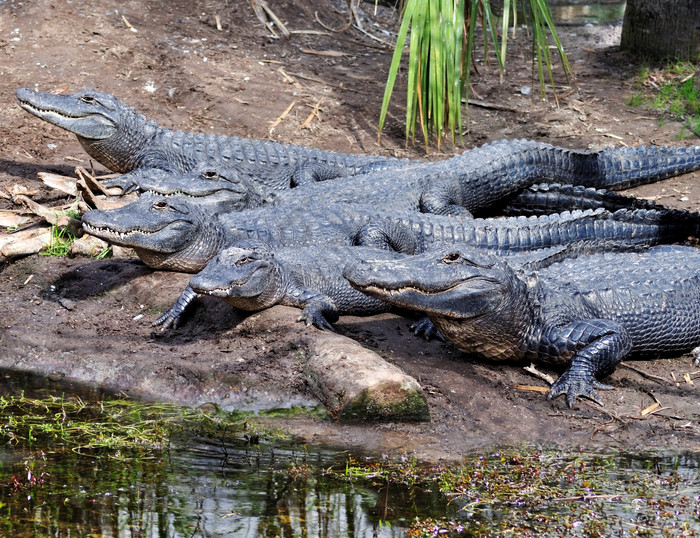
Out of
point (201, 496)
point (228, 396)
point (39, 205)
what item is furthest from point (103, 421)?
point (39, 205)

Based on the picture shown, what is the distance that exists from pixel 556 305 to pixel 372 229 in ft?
5.97

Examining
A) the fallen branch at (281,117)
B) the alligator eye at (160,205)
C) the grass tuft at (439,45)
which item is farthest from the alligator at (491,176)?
the fallen branch at (281,117)

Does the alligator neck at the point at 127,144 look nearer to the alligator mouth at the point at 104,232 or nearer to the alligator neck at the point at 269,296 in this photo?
the alligator mouth at the point at 104,232

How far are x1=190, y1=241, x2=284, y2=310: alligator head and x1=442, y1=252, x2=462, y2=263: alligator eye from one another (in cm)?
119

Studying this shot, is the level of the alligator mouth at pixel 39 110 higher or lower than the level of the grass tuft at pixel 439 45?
lower

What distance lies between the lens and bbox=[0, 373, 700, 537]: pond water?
3301 mm

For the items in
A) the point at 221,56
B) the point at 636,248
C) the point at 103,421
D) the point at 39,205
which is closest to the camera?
the point at 103,421

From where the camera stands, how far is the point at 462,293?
4.79 m

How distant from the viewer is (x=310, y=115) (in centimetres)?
991

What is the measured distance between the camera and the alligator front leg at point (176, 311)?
219 inches

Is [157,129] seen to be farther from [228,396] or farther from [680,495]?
[680,495]

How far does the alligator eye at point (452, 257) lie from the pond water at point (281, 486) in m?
1.16

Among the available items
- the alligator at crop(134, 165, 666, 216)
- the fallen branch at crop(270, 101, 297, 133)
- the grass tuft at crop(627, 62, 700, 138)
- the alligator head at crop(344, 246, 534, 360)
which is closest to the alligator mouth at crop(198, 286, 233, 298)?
the alligator head at crop(344, 246, 534, 360)

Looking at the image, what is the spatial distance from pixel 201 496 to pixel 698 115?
8018 mm
